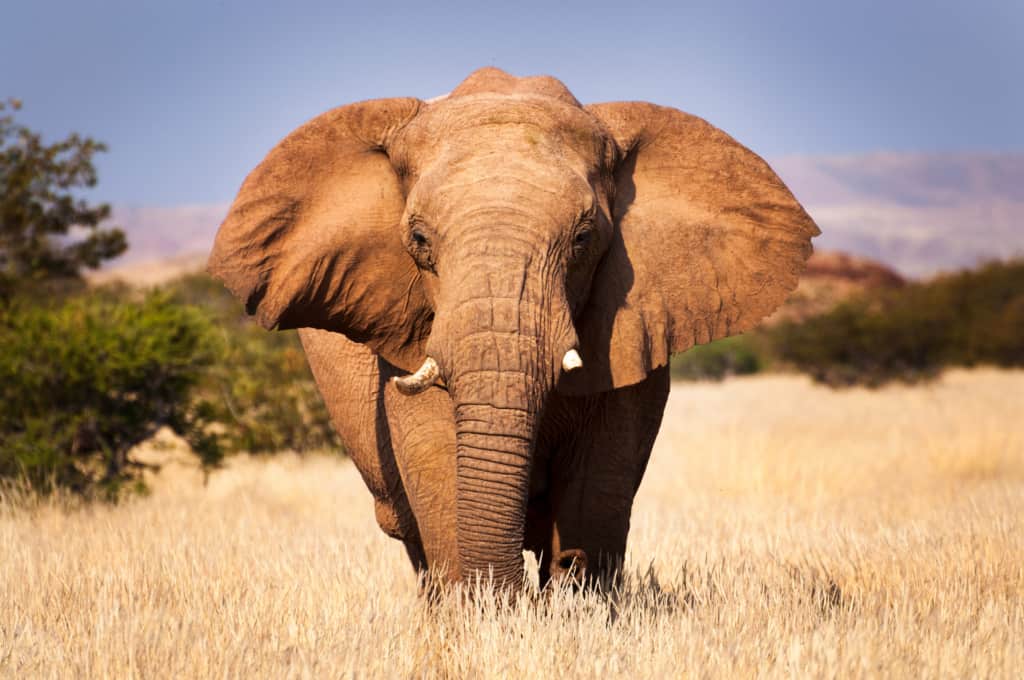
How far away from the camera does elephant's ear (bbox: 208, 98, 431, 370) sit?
173 inches

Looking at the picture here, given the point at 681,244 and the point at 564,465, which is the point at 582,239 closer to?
the point at 681,244

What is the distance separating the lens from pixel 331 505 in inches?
440

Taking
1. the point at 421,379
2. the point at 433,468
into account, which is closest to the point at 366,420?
the point at 433,468

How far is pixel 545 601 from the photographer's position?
468 cm

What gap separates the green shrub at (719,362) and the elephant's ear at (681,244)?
33.9 metres

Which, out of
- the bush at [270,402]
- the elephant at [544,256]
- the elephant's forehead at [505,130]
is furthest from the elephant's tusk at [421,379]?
the bush at [270,402]

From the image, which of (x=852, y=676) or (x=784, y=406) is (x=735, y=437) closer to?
(x=784, y=406)

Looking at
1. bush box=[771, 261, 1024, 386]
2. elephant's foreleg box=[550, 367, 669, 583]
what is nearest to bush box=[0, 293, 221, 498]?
elephant's foreleg box=[550, 367, 669, 583]

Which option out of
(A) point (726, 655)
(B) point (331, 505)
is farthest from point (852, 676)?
(B) point (331, 505)

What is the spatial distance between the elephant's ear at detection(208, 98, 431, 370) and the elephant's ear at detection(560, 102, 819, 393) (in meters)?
0.73

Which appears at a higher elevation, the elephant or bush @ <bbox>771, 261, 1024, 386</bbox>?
bush @ <bbox>771, 261, 1024, 386</bbox>

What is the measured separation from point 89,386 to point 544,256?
322 inches

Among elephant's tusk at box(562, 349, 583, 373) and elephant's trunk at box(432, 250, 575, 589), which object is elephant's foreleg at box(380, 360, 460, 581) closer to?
elephant's trunk at box(432, 250, 575, 589)

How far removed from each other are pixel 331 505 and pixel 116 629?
709 cm
